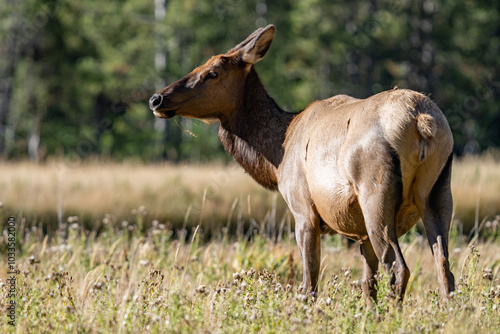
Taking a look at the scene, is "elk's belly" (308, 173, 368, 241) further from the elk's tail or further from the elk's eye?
the elk's eye

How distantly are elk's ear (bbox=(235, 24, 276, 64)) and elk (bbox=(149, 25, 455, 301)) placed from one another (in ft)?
→ 0.03

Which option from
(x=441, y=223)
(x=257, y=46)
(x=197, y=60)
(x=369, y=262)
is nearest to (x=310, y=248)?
(x=369, y=262)

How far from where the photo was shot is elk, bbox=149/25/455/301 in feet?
13.4

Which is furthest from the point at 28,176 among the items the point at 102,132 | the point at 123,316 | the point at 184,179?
the point at 102,132

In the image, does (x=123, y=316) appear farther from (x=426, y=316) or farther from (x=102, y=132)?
(x=102, y=132)

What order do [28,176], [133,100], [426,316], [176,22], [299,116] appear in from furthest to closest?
[133,100] < [176,22] < [28,176] < [299,116] < [426,316]

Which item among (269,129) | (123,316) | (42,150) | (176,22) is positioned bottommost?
(42,150)

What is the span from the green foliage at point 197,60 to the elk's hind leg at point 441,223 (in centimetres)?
1959

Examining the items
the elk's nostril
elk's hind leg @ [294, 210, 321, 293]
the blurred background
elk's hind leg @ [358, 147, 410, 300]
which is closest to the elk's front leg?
elk's hind leg @ [294, 210, 321, 293]

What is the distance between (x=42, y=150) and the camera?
2566 cm

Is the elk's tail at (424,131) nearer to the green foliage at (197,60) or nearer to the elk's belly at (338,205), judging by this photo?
the elk's belly at (338,205)

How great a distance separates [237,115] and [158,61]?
794 inches

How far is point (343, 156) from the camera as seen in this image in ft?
14.2

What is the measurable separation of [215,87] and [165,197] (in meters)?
7.24
